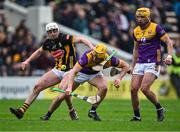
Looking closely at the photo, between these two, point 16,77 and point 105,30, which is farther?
point 105,30

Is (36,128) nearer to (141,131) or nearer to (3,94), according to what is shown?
(141,131)

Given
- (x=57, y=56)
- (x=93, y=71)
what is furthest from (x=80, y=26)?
(x=93, y=71)

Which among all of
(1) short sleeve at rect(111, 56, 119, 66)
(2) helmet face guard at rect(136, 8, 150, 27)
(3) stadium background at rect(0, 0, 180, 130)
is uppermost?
(2) helmet face guard at rect(136, 8, 150, 27)

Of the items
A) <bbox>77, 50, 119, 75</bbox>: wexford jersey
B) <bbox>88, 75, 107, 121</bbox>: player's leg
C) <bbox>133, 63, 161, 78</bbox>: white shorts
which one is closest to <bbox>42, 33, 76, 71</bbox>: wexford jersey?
<bbox>77, 50, 119, 75</bbox>: wexford jersey

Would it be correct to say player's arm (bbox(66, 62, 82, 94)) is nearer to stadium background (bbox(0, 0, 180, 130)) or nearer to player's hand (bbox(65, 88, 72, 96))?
player's hand (bbox(65, 88, 72, 96))

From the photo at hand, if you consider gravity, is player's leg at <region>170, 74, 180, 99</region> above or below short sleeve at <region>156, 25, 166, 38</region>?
below

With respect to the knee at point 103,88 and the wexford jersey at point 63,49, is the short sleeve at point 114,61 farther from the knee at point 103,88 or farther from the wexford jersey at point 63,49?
the wexford jersey at point 63,49

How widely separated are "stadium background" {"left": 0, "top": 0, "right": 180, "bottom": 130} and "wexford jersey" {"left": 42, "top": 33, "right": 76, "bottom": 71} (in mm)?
10723

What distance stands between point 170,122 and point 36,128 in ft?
10.6

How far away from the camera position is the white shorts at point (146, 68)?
58.5ft

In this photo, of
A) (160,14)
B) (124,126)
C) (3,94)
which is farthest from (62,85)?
(160,14)

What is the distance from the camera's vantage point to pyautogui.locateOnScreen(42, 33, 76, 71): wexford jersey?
18.3m

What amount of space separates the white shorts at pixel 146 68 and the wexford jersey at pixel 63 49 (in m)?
1.44

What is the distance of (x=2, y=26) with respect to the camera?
104 feet
